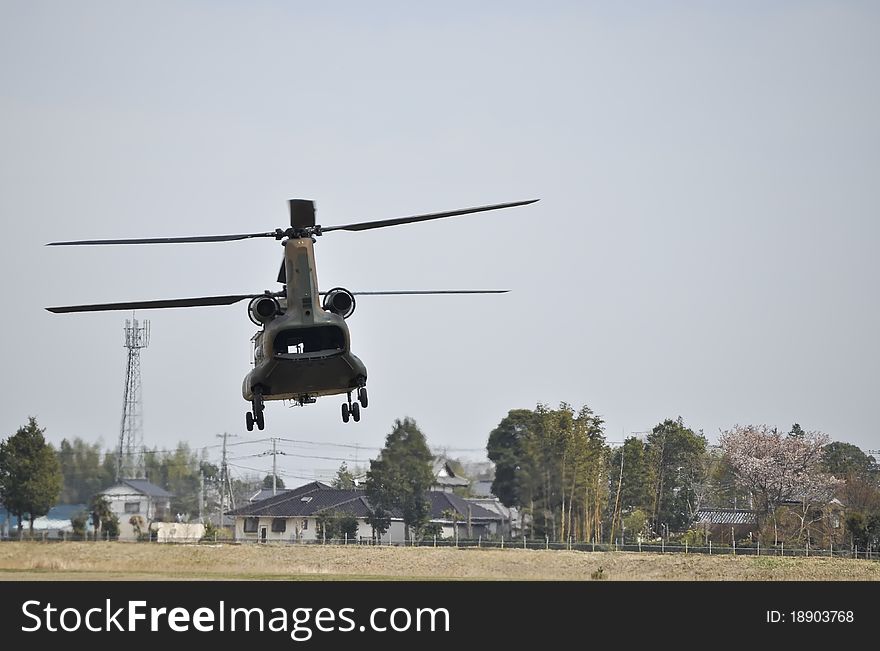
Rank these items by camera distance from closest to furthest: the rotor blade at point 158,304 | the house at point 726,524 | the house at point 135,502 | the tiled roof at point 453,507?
the rotor blade at point 158,304, the house at point 726,524, the house at point 135,502, the tiled roof at point 453,507

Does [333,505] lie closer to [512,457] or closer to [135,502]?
[135,502]

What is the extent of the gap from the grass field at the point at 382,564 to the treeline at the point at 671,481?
413 centimetres

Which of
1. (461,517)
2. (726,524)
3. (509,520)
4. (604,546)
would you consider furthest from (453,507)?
(726,524)

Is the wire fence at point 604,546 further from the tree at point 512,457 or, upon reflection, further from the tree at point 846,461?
the tree at point 846,461

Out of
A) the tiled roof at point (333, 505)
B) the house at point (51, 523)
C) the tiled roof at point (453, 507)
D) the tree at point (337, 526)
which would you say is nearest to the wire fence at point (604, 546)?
the house at point (51, 523)

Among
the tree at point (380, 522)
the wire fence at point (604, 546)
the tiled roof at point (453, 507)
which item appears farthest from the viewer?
the tiled roof at point (453, 507)

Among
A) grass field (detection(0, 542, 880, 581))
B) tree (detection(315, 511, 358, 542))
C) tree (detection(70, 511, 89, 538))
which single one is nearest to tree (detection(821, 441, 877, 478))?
grass field (detection(0, 542, 880, 581))

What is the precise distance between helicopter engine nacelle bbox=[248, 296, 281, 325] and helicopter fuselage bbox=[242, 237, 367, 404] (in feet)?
0.42

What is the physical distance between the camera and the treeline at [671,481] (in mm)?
77438

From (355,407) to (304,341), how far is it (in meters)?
2.88
